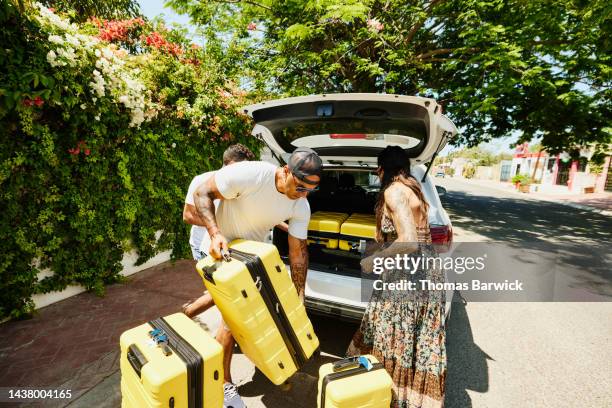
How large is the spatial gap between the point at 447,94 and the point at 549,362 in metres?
9.10

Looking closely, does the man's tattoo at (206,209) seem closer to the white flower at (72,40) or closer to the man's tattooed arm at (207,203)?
the man's tattooed arm at (207,203)

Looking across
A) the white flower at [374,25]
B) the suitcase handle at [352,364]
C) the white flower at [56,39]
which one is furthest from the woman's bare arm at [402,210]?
the white flower at [374,25]

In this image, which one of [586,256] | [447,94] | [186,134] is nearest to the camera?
[186,134]

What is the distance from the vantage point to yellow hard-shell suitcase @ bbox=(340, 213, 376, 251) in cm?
306

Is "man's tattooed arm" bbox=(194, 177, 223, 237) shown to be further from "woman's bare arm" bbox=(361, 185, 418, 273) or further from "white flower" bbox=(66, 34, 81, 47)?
"white flower" bbox=(66, 34, 81, 47)

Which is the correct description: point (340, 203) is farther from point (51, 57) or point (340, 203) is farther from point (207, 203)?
point (51, 57)

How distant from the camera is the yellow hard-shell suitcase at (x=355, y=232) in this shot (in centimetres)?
306

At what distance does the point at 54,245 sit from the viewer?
3.29 meters

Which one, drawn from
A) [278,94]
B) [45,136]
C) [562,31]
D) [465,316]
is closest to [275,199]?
[45,136]

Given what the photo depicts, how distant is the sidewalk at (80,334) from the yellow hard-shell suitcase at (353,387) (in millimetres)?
1680

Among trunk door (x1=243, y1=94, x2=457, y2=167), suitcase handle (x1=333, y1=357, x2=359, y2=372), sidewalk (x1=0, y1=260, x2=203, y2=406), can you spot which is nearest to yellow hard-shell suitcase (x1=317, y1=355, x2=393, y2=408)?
suitcase handle (x1=333, y1=357, x2=359, y2=372)

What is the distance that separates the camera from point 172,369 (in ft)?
5.05

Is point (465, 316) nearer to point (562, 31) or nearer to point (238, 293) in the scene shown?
point (238, 293)

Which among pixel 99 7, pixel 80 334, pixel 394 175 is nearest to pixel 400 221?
pixel 394 175
